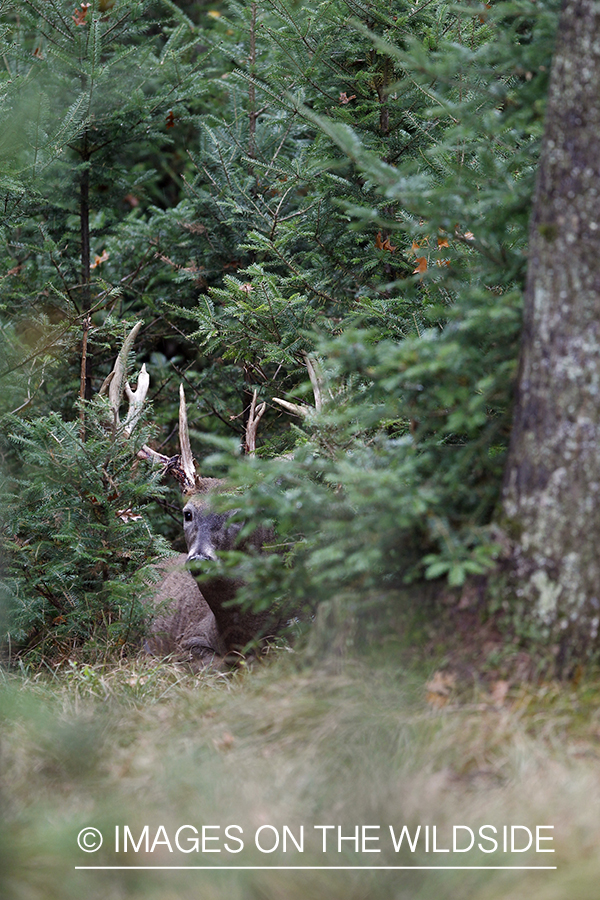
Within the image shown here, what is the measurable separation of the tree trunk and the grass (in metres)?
0.33

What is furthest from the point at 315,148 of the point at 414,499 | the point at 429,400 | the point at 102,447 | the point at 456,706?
the point at 456,706

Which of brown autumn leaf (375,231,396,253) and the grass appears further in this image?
brown autumn leaf (375,231,396,253)

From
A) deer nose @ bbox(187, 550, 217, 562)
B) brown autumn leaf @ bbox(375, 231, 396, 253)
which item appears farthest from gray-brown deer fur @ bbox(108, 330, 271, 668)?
brown autumn leaf @ bbox(375, 231, 396, 253)

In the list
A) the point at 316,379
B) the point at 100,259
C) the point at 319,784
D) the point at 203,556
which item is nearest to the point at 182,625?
the point at 203,556

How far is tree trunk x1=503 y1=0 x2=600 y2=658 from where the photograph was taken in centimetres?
289

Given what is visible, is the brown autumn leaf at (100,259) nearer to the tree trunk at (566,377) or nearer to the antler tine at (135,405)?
the antler tine at (135,405)

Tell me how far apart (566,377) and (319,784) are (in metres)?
1.59

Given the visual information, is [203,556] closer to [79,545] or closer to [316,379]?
[79,545]

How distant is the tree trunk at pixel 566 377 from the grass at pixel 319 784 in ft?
1.09

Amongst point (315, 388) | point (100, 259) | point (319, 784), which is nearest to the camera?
point (319, 784)

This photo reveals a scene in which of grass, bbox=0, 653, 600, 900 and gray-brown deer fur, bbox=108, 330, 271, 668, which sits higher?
grass, bbox=0, 653, 600, 900

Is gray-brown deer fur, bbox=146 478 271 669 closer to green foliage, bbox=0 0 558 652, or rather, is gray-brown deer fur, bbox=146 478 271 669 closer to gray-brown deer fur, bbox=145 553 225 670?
gray-brown deer fur, bbox=145 553 225 670

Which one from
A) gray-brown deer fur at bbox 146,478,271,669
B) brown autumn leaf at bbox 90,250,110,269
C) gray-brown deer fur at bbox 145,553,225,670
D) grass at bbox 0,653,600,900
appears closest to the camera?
grass at bbox 0,653,600,900

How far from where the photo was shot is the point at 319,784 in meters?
2.69
